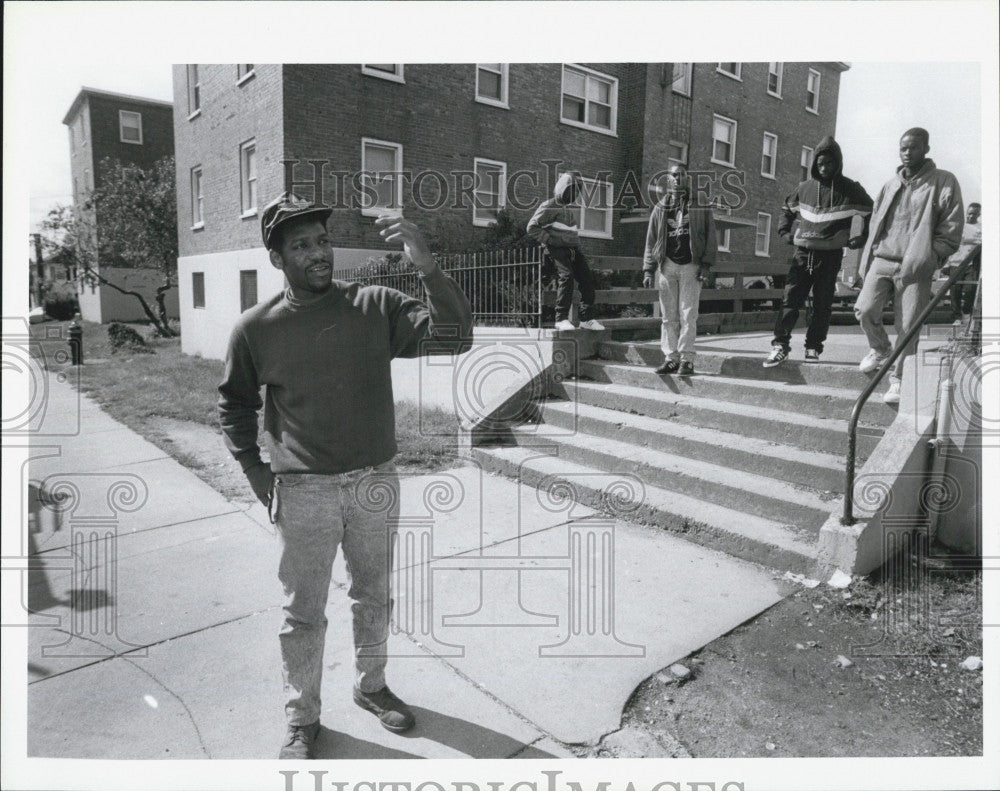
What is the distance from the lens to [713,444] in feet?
17.1

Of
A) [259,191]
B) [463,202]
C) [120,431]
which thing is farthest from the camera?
[463,202]

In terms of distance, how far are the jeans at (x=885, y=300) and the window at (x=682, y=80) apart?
14.9 m

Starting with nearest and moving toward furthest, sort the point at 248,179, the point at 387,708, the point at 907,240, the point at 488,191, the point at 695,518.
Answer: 1. the point at 387,708
2. the point at 695,518
3. the point at 907,240
4. the point at 248,179
5. the point at 488,191

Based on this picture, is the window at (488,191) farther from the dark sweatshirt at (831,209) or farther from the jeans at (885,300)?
the jeans at (885,300)

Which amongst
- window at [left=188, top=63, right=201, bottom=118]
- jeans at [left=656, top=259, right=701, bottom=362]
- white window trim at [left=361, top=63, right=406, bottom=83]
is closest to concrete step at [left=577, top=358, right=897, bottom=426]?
jeans at [left=656, top=259, right=701, bottom=362]

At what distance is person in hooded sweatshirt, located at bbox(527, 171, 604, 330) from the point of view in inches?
277

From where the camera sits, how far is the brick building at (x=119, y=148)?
70.8 feet

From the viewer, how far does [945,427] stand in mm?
4215

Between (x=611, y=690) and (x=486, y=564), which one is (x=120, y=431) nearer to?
(x=486, y=564)

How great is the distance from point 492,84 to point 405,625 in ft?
45.1

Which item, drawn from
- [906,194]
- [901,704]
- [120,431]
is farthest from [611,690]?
[120,431]

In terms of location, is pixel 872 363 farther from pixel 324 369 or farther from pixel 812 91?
Answer: pixel 812 91

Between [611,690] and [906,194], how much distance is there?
169 inches

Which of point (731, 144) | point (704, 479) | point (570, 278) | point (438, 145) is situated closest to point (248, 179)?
point (438, 145)
